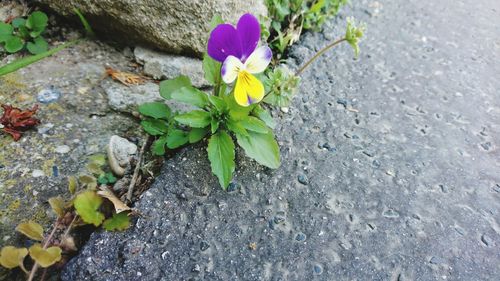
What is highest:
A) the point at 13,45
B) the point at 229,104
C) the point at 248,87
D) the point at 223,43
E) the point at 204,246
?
the point at 223,43

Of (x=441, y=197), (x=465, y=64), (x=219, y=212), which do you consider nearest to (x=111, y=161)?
(x=219, y=212)

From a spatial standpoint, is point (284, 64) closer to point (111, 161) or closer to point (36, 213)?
point (111, 161)

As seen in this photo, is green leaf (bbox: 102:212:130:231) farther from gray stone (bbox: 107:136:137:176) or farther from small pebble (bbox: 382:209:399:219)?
small pebble (bbox: 382:209:399:219)

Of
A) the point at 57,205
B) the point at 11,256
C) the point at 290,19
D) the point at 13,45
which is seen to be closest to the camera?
the point at 11,256

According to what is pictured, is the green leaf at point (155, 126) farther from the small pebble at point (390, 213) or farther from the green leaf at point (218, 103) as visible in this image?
the small pebble at point (390, 213)

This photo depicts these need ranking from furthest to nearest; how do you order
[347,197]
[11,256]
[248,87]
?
[347,197], [248,87], [11,256]

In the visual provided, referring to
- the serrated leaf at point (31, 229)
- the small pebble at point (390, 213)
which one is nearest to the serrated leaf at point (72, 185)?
the serrated leaf at point (31, 229)

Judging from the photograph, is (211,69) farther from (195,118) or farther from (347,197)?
(347,197)

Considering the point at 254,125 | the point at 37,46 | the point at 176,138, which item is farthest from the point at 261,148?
the point at 37,46
